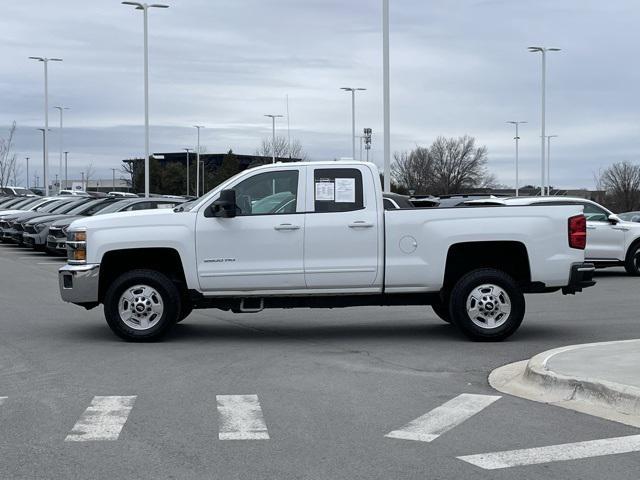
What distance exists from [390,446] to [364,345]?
15.1 feet

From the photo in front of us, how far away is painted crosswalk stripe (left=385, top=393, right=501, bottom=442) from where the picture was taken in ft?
21.8

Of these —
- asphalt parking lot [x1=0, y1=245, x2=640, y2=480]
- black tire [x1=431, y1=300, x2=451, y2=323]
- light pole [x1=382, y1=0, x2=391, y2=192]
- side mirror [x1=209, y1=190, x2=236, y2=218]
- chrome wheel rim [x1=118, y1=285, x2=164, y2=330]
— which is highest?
light pole [x1=382, y1=0, x2=391, y2=192]

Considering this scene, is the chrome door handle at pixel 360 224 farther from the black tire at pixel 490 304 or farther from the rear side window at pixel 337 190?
the black tire at pixel 490 304

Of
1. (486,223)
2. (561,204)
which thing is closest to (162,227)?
(486,223)

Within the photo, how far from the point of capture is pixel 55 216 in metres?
27.6

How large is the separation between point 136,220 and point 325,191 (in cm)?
229

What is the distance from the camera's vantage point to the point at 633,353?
930cm

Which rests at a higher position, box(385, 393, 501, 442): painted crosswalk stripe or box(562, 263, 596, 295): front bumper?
box(562, 263, 596, 295): front bumper

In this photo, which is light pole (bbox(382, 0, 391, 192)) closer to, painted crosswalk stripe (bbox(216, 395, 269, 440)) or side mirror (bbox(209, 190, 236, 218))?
side mirror (bbox(209, 190, 236, 218))

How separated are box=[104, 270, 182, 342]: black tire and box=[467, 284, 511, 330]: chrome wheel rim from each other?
3552mm

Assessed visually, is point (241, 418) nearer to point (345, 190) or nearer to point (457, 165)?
point (345, 190)

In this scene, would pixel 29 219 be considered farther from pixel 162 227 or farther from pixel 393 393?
pixel 393 393

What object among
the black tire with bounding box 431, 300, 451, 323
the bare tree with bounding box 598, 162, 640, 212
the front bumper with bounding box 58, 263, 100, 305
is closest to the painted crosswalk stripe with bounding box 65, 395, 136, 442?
the front bumper with bounding box 58, 263, 100, 305

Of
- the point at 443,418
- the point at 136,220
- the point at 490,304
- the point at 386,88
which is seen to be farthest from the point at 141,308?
the point at 386,88
